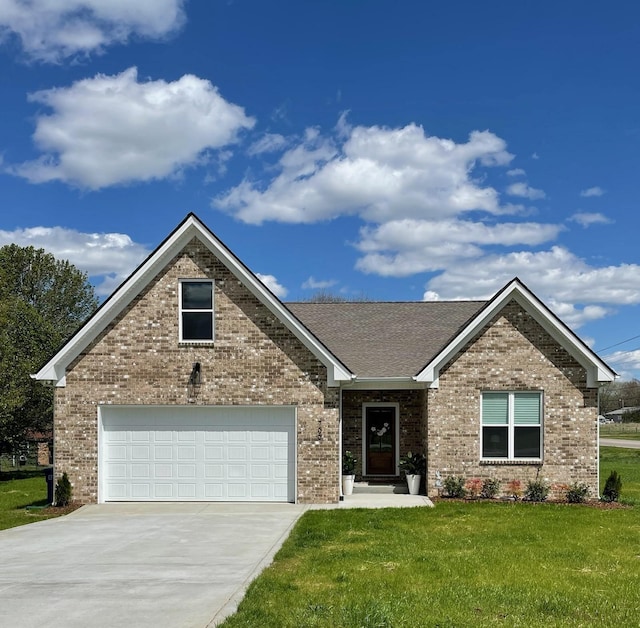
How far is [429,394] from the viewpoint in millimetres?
18172

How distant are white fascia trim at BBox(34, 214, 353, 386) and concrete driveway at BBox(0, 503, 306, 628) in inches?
139

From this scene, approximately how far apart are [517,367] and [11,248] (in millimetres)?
25242

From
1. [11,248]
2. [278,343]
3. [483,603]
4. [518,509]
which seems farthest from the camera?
[11,248]

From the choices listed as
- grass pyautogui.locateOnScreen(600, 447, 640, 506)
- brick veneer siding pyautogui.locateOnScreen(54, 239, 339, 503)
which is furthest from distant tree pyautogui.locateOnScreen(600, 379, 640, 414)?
brick veneer siding pyautogui.locateOnScreen(54, 239, 339, 503)

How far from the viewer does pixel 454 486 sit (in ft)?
58.7

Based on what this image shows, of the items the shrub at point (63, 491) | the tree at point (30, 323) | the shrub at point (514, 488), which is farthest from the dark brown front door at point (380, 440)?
the tree at point (30, 323)

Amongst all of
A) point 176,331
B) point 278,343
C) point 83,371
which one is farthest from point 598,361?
point 83,371

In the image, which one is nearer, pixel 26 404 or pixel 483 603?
pixel 483 603

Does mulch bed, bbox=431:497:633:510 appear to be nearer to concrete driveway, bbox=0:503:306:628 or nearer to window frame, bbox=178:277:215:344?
concrete driveway, bbox=0:503:306:628

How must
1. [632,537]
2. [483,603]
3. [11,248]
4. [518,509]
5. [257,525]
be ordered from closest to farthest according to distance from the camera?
[483,603]
[632,537]
[257,525]
[518,509]
[11,248]

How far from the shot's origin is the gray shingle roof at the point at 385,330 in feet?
65.0

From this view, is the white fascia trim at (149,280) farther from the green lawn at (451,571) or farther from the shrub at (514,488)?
the shrub at (514,488)

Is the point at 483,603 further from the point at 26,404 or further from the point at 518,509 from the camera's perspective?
the point at 26,404

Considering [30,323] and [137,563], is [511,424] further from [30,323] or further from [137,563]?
[30,323]
